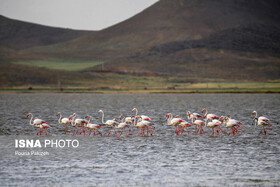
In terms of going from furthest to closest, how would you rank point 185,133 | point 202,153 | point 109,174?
point 185,133, point 202,153, point 109,174

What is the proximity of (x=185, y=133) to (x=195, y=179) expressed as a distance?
14221 millimetres

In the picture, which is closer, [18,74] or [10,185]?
[10,185]

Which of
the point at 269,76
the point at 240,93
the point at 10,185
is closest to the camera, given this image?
the point at 10,185

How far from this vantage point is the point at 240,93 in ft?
342

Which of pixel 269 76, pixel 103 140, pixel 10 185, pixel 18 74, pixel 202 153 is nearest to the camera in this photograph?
pixel 10 185

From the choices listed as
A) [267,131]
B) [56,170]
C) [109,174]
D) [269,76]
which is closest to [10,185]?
[56,170]

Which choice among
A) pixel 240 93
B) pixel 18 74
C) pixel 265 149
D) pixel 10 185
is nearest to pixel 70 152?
pixel 10 185

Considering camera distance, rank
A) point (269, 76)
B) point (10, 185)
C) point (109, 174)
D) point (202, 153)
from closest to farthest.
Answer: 1. point (10, 185)
2. point (109, 174)
3. point (202, 153)
4. point (269, 76)

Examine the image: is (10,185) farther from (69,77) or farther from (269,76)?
(269,76)

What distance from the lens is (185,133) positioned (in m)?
32.6

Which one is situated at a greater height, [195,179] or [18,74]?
[18,74]

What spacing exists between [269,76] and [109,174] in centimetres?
15929

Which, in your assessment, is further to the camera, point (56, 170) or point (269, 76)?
point (269, 76)

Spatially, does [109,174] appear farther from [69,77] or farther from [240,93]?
[69,77]
